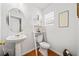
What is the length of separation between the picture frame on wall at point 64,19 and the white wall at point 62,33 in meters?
0.04

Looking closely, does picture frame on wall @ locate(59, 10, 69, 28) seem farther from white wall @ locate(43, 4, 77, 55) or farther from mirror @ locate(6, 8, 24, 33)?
mirror @ locate(6, 8, 24, 33)

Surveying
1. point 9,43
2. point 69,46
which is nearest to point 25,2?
point 9,43

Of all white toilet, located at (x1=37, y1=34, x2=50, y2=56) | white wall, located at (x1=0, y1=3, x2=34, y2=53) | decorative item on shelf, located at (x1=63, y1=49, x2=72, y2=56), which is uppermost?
white wall, located at (x1=0, y1=3, x2=34, y2=53)

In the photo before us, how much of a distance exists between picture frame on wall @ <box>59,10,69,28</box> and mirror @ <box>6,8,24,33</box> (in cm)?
58

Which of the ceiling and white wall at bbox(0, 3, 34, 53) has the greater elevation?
the ceiling

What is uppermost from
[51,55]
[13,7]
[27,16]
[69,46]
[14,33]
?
[13,7]

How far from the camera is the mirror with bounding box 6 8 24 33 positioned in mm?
1799

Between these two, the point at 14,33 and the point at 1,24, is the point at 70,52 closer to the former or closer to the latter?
the point at 14,33

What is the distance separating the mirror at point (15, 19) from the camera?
1799 millimetres

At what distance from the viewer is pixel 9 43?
70.9 inches

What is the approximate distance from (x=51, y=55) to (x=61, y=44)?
23 centimetres

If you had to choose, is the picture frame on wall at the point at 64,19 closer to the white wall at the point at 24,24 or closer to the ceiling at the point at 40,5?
the ceiling at the point at 40,5

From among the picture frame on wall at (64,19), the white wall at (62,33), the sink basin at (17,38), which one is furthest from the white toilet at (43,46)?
the picture frame on wall at (64,19)

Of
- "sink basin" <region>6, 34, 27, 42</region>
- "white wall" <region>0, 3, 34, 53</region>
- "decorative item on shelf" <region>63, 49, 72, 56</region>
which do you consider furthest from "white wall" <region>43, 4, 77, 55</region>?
"sink basin" <region>6, 34, 27, 42</region>
